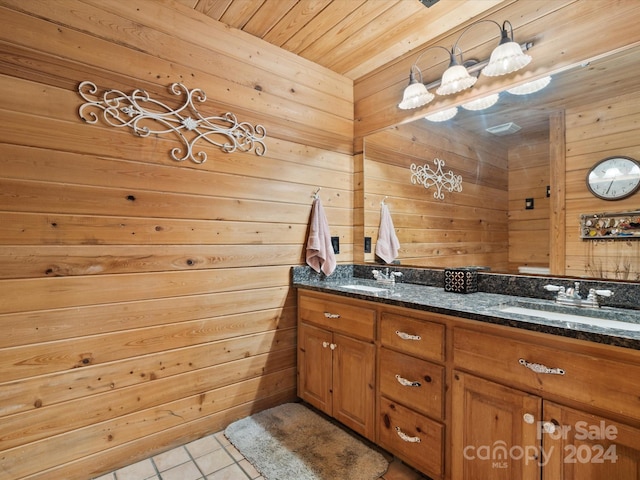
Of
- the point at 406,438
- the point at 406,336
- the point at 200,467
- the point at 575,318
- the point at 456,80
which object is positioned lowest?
the point at 200,467

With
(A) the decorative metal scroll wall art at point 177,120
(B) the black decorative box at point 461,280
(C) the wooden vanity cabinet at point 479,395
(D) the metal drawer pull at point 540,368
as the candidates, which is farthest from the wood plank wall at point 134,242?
(D) the metal drawer pull at point 540,368

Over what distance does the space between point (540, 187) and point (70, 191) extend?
7.41ft

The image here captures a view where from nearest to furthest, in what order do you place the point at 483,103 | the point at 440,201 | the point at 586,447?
1. the point at 586,447
2. the point at 483,103
3. the point at 440,201

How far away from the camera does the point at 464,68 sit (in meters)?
A: 1.83

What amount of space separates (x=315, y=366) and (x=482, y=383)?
1.06 metres

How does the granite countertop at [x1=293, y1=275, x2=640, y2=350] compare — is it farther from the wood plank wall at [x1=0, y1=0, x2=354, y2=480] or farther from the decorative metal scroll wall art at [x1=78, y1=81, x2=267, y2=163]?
the decorative metal scroll wall art at [x1=78, y1=81, x2=267, y2=163]

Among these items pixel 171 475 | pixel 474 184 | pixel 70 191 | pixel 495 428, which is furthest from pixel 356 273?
pixel 70 191

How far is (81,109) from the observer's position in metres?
1.54

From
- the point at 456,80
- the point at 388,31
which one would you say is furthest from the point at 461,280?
the point at 388,31

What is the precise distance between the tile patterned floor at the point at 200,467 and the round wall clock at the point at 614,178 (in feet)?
4.98

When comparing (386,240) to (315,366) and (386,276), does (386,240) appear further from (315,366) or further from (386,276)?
(315,366)

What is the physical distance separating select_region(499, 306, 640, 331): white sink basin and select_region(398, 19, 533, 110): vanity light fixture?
1.16 metres

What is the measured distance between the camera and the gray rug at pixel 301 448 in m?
1.59

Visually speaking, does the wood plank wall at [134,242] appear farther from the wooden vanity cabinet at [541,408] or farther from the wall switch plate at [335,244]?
the wooden vanity cabinet at [541,408]
